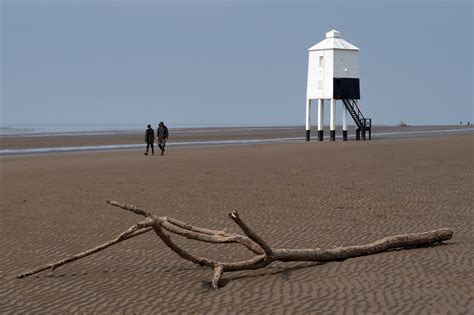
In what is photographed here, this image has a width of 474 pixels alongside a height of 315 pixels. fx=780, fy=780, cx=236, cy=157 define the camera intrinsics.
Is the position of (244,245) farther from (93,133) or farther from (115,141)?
(93,133)

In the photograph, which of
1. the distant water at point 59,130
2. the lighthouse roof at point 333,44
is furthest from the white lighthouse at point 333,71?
the distant water at point 59,130

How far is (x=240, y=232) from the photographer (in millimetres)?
13180

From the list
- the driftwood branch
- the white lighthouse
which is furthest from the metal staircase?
the driftwood branch

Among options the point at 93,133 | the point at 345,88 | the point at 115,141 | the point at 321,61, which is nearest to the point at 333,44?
the point at 321,61

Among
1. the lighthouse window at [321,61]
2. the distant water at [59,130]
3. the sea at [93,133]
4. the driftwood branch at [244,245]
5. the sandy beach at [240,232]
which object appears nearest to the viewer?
the sandy beach at [240,232]

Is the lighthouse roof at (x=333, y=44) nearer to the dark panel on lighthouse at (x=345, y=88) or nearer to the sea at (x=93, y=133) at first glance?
the dark panel on lighthouse at (x=345, y=88)

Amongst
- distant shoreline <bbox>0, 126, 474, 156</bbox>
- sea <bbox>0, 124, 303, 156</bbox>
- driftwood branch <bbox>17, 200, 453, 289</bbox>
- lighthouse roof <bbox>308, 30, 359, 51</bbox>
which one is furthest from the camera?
lighthouse roof <bbox>308, 30, 359, 51</bbox>

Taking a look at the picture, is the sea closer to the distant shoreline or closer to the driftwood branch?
the distant shoreline

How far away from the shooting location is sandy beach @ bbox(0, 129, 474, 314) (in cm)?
898

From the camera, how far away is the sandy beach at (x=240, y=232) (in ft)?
29.5

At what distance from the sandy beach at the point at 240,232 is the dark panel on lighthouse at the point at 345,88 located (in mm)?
26686

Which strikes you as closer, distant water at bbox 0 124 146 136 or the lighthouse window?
the lighthouse window

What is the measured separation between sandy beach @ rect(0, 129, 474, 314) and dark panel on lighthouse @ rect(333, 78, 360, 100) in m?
26.7

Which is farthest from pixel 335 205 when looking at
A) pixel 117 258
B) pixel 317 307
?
pixel 317 307
